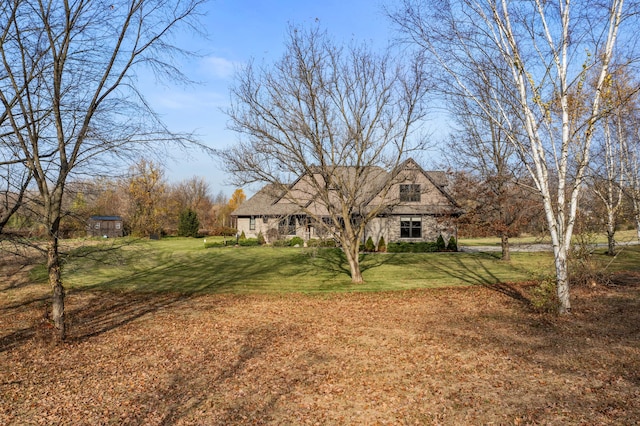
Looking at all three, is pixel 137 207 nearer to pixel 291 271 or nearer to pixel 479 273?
pixel 291 271

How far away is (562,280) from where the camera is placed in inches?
406

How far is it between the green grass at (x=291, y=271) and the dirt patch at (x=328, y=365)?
2.95m

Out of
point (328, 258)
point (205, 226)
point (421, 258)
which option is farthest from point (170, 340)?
point (205, 226)

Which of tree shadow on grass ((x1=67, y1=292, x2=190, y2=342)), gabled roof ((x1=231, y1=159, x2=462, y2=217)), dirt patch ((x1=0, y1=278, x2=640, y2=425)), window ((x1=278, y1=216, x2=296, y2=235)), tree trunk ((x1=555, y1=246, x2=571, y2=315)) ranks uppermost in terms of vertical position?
gabled roof ((x1=231, y1=159, x2=462, y2=217))

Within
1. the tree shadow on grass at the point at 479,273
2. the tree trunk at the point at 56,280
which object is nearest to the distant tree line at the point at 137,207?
the tree trunk at the point at 56,280

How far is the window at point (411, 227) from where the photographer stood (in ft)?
102

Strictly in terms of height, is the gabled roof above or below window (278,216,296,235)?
above

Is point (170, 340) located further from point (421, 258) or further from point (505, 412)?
point (421, 258)

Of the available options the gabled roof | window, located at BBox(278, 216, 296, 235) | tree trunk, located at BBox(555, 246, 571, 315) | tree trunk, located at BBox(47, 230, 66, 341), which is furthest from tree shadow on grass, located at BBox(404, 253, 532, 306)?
tree trunk, located at BBox(47, 230, 66, 341)

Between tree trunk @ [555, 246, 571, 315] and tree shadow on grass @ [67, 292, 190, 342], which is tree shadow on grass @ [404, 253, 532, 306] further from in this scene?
tree shadow on grass @ [67, 292, 190, 342]

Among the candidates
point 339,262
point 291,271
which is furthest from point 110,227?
point 291,271

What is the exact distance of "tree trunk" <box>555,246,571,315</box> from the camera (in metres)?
10.2

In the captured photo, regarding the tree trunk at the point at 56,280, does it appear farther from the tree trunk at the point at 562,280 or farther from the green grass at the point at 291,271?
the tree trunk at the point at 562,280

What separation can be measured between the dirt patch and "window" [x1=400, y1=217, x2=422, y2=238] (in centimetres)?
1845
